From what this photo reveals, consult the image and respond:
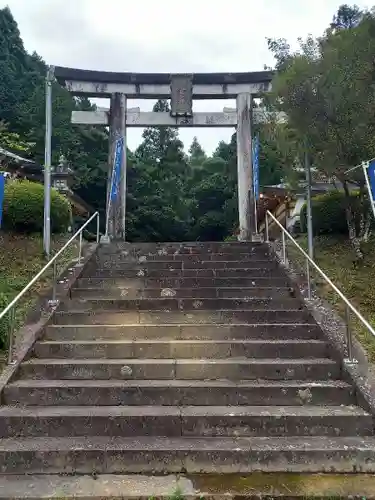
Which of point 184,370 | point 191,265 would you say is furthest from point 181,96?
point 184,370

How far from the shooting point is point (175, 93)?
36.5 feet

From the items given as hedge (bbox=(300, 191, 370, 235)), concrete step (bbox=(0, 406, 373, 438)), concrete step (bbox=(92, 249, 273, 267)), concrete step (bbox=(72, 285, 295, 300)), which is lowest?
concrete step (bbox=(0, 406, 373, 438))

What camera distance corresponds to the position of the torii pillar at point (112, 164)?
10.5 metres

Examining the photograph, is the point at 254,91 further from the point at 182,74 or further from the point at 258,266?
the point at 258,266

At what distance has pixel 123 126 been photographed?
11.0m

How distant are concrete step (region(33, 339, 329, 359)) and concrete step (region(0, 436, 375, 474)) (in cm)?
134

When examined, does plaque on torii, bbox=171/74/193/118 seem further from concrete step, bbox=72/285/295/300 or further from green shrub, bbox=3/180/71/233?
concrete step, bbox=72/285/295/300

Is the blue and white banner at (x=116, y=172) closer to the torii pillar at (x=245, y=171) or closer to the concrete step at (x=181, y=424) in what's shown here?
the torii pillar at (x=245, y=171)

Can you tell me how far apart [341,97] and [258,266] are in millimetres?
2814

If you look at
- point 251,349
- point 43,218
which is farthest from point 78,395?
point 43,218

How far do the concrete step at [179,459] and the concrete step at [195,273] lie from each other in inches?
140

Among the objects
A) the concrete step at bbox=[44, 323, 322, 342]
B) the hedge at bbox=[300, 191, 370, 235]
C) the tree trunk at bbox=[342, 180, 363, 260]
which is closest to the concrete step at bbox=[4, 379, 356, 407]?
the concrete step at bbox=[44, 323, 322, 342]

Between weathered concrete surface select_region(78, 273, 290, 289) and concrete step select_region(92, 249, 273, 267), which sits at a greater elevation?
concrete step select_region(92, 249, 273, 267)

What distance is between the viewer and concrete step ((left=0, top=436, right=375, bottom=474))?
329 centimetres
